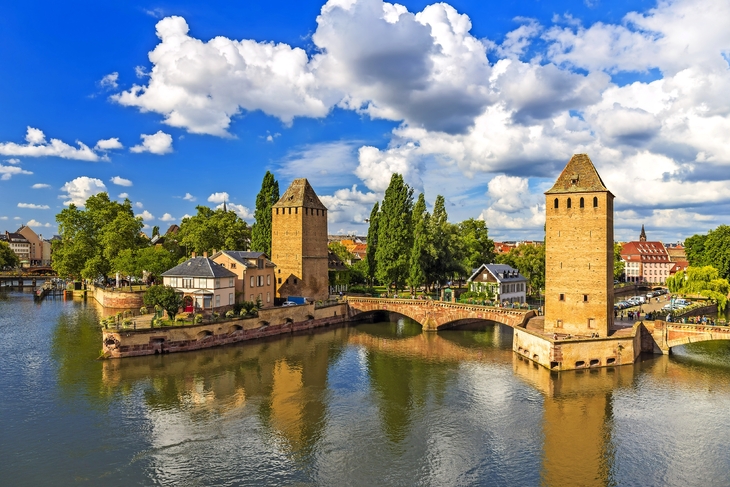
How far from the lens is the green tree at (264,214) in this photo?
2763 inches

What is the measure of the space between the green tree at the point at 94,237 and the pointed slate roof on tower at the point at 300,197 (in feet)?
101

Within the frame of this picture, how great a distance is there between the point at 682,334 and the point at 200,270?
40.6 m

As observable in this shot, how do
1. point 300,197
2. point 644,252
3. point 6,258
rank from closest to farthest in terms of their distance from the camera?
1. point 300,197
2. point 6,258
3. point 644,252

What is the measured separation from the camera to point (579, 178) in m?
39.1

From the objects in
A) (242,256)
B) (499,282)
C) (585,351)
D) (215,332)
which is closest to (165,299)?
(215,332)

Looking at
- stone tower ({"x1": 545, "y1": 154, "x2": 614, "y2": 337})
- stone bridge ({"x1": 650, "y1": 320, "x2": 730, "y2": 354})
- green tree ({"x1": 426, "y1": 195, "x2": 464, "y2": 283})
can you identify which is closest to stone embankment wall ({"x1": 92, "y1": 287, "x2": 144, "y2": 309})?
green tree ({"x1": 426, "y1": 195, "x2": 464, "y2": 283})

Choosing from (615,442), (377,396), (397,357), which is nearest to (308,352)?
(397,357)

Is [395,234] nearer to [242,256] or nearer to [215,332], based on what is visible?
[242,256]

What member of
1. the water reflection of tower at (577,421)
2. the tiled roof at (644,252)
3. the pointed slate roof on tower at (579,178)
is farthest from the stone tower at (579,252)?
the tiled roof at (644,252)

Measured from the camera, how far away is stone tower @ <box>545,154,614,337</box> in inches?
1499

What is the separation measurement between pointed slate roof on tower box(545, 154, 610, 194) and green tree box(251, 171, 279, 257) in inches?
1623

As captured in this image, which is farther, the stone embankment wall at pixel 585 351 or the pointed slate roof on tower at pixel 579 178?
the pointed slate roof on tower at pixel 579 178

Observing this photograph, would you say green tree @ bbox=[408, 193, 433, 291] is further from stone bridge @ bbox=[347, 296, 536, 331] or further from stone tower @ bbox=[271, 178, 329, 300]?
stone tower @ bbox=[271, 178, 329, 300]

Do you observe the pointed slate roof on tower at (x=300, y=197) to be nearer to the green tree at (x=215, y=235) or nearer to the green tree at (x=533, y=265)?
the green tree at (x=215, y=235)
